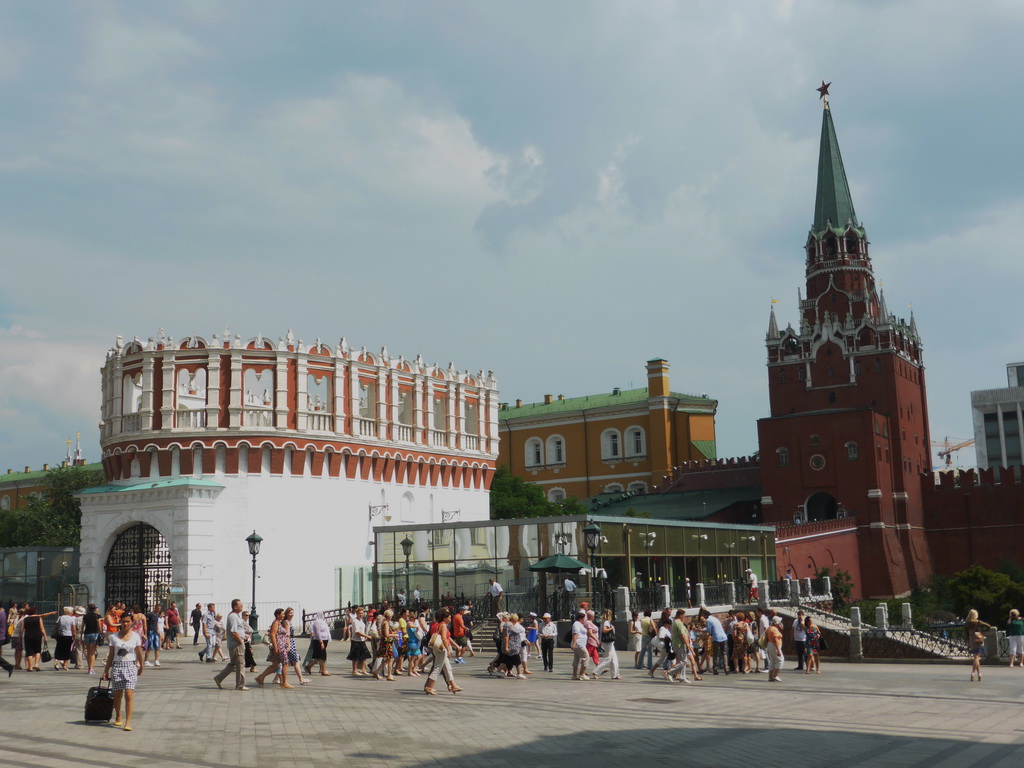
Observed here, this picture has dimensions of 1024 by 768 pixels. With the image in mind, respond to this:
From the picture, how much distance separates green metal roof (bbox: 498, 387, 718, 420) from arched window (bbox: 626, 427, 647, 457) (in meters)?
2.41

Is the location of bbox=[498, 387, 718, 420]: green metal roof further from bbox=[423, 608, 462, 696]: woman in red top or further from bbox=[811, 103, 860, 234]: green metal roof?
bbox=[423, 608, 462, 696]: woman in red top

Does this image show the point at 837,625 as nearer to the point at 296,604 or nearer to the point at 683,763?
the point at 296,604

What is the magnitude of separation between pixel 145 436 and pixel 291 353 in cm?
709

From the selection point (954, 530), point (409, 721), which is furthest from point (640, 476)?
point (409, 721)

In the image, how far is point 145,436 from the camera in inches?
1841

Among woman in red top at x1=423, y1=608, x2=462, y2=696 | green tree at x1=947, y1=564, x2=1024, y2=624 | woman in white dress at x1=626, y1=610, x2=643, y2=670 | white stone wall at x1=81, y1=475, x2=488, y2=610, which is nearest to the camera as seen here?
woman in red top at x1=423, y1=608, x2=462, y2=696

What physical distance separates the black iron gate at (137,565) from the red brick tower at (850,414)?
138 ft

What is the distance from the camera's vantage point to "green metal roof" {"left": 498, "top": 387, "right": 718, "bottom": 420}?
9175 cm

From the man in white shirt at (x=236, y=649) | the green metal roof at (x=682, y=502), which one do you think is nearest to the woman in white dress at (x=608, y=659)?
the man in white shirt at (x=236, y=649)

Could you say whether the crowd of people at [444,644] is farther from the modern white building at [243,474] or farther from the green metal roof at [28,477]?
the green metal roof at [28,477]

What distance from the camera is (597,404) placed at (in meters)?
96.4

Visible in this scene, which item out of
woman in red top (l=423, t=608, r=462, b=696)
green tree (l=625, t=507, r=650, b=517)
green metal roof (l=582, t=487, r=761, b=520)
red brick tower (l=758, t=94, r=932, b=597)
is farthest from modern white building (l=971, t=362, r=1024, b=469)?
woman in red top (l=423, t=608, r=462, b=696)

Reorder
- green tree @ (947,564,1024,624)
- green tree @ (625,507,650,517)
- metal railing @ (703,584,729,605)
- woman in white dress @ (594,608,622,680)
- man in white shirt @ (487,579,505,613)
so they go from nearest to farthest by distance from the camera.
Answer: woman in white dress @ (594,608,622,680)
man in white shirt @ (487,579,505,613)
metal railing @ (703,584,729,605)
green tree @ (947,564,1024,624)
green tree @ (625,507,650,517)

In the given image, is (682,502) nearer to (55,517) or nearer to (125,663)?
(55,517)
